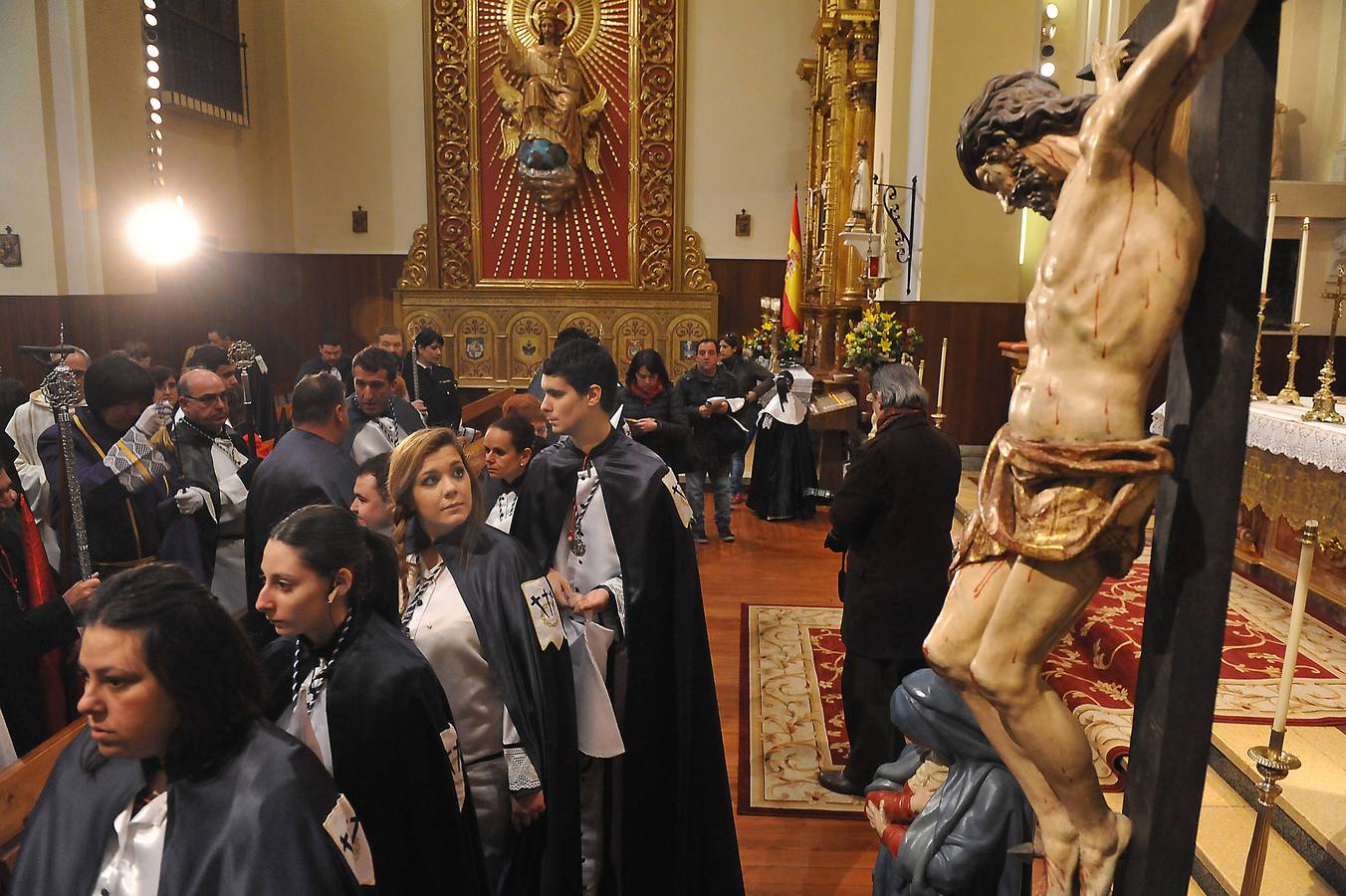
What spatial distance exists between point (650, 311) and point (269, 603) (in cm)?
1206

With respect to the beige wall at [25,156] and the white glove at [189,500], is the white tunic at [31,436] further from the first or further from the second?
the beige wall at [25,156]

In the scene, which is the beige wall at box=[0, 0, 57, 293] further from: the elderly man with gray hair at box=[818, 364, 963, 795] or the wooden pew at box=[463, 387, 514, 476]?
the elderly man with gray hair at box=[818, 364, 963, 795]

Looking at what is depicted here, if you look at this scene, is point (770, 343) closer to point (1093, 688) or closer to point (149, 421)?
point (1093, 688)

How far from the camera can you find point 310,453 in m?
3.62

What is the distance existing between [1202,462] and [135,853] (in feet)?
5.99

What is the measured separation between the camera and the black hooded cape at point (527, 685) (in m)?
2.57

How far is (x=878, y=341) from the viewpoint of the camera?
26.1ft

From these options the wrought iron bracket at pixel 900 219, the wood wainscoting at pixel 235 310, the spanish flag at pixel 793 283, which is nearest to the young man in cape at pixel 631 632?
the wrought iron bracket at pixel 900 219

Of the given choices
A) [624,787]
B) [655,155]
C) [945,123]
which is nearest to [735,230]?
[655,155]

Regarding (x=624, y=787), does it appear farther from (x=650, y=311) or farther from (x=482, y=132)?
(x=482, y=132)

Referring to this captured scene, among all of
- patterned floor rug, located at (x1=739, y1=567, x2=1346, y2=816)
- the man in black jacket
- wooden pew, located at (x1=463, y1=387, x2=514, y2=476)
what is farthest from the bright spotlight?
patterned floor rug, located at (x1=739, y1=567, x2=1346, y2=816)

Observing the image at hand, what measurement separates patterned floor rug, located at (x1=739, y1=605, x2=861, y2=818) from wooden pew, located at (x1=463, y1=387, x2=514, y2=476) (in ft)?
6.15

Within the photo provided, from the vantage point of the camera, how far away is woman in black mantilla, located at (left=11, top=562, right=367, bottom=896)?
5.12 feet

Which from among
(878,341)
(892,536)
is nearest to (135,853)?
(892,536)
